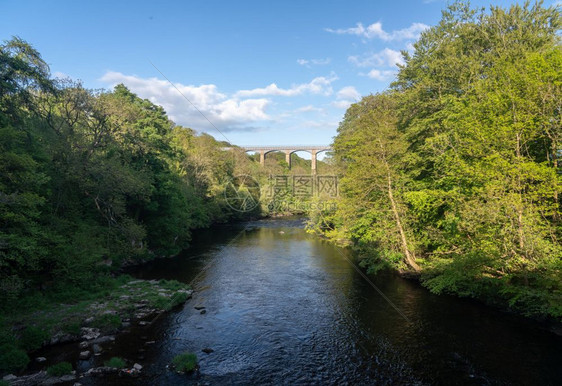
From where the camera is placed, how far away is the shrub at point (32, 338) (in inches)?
508

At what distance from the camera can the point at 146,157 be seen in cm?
2980

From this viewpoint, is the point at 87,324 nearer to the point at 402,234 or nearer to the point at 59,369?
the point at 59,369

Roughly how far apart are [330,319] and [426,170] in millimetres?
13784

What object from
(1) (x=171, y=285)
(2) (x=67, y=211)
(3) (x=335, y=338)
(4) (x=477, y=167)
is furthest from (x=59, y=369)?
(4) (x=477, y=167)

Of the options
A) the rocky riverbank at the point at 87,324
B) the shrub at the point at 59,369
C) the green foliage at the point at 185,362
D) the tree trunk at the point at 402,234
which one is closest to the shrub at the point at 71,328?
the rocky riverbank at the point at 87,324

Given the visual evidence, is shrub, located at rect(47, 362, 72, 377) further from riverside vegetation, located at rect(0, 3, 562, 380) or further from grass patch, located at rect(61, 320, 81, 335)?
grass patch, located at rect(61, 320, 81, 335)

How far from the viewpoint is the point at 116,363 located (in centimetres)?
1198

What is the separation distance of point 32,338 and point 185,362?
21.4 ft

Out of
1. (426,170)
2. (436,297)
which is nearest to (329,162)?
(426,170)

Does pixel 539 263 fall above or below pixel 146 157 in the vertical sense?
below

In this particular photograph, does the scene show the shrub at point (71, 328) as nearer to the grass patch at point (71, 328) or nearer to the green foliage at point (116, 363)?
the grass patch at point (71, 328)

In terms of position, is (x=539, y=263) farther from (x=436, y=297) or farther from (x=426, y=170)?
(x=426, y=170)

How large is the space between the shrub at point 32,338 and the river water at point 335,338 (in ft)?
9.46

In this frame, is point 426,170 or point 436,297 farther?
point 426,170
